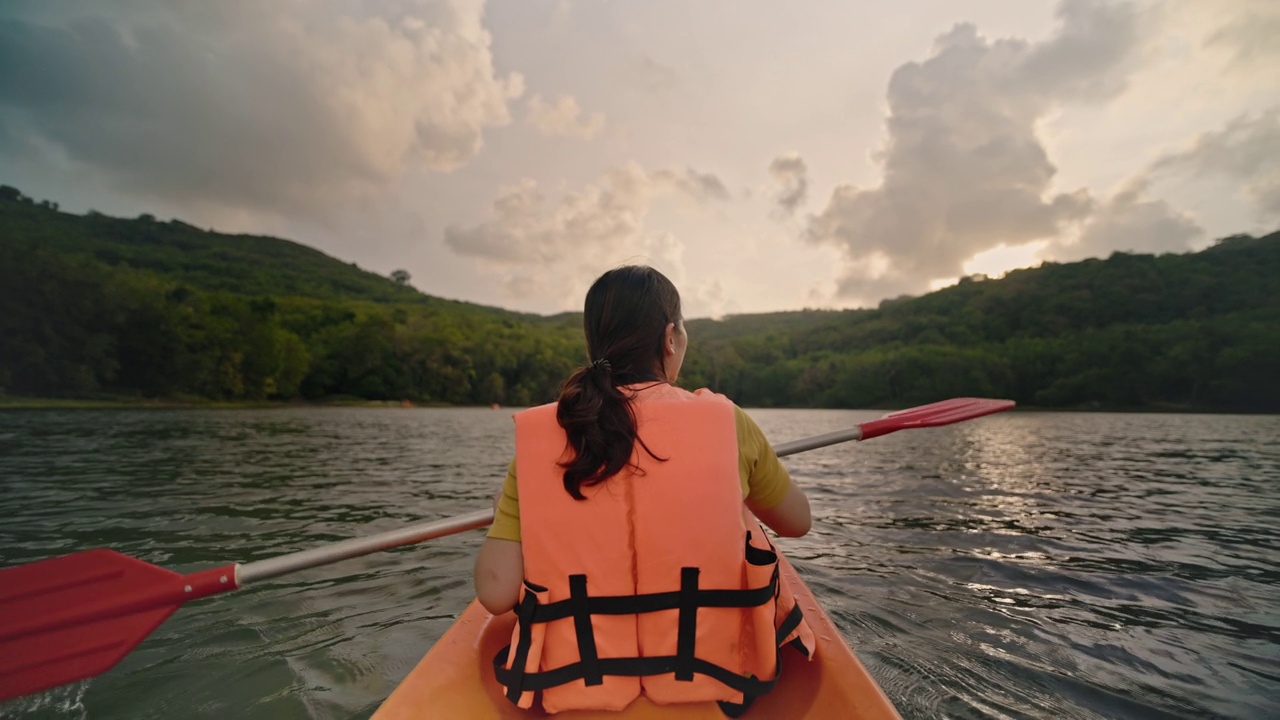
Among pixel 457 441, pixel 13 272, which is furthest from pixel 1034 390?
pixel 13 272

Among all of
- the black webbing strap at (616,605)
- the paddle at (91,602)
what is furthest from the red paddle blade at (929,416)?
the paddle at (91,602)

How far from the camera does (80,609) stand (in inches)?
93.1

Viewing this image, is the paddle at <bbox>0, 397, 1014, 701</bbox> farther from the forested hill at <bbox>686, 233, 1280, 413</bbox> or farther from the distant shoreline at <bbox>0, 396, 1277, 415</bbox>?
the distant shoreline at <bbox>0, 396, 1277, 415</bbox>

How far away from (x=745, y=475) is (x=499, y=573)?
2.50ft

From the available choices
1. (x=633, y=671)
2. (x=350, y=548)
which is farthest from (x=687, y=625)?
(x=350, y=548)

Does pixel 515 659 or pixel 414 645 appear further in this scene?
pixel 414 645

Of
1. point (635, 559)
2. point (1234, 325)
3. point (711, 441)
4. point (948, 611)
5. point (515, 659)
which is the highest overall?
point (1234, 325)

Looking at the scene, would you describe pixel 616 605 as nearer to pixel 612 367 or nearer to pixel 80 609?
pixel 612 367

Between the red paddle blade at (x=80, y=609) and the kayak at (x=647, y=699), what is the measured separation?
1.04 metres

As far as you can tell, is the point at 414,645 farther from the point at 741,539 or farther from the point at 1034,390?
the point at 1034,390

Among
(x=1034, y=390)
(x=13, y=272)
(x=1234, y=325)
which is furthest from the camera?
(x=1034, y=390)

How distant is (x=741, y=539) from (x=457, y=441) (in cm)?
1883

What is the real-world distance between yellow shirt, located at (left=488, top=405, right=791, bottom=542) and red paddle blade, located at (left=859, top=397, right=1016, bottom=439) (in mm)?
2128

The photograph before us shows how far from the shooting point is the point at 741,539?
5.42 ft
